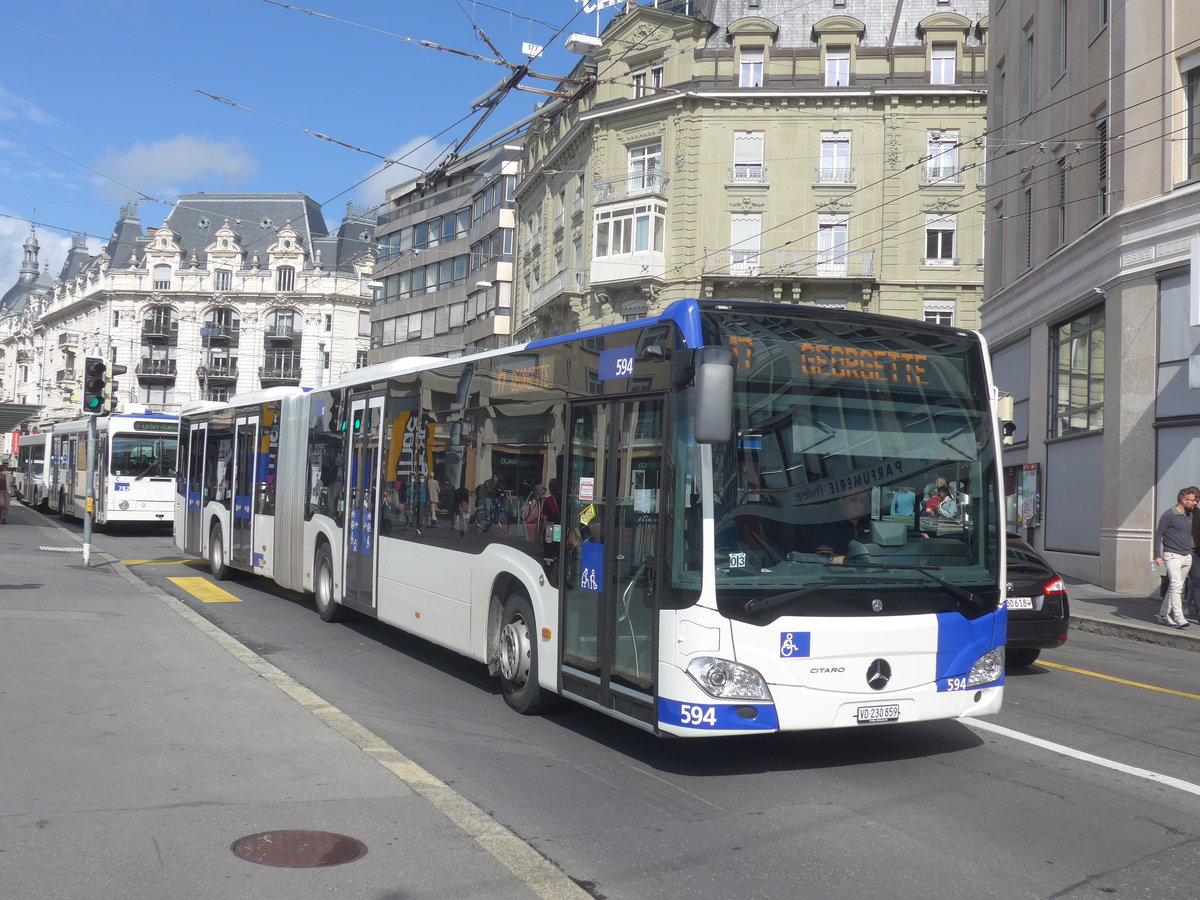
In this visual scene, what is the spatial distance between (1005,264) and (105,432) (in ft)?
71.2

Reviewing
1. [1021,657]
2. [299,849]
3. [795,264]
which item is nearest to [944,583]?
[299,849]

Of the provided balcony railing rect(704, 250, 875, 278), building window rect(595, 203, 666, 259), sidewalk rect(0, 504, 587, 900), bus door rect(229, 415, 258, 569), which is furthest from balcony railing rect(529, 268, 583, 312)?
sidewalk rect(0, 504, 587, 900)

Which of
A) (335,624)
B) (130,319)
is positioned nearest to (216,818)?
(335,624)

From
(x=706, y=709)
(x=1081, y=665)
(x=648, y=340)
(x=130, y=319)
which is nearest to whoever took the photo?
(x=706, y=709)

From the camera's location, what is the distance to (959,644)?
7.00 metres

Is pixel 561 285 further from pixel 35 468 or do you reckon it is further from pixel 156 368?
pixel 156 368

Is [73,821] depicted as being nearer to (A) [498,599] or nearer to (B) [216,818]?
(B) [216,818]

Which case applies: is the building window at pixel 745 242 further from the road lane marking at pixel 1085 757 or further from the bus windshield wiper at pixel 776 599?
the bus windshield wiper at pixel 776 599

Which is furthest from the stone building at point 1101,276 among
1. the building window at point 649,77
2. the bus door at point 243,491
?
the building window at point 649,77

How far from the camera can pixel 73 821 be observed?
17.7 feet

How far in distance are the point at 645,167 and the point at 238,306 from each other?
62.2 m

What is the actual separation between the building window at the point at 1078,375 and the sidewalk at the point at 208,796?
57.5 feet

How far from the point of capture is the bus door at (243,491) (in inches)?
656

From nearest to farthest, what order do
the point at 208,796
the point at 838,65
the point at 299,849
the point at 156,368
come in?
the point at 299,849
the point at 208,796
the point at 838,65
the point at 156,368
